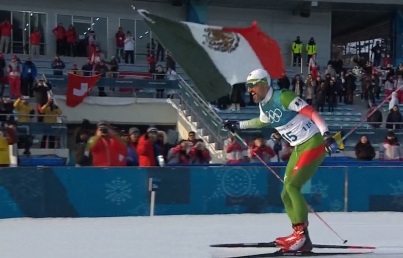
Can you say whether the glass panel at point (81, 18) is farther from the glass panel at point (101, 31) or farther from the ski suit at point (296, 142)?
the ski suit at point (296, 142)

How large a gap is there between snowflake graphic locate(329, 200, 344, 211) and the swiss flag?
9528 millimetres

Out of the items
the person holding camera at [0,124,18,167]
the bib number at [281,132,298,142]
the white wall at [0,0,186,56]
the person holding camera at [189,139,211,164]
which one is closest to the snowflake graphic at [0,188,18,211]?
the person holding camera at [0,124,18,167]

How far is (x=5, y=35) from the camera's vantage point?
22.6 meters

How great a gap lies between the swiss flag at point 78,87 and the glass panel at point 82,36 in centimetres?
456

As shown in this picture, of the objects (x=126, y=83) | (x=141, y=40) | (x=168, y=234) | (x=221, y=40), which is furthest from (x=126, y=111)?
(x=168, y=234)

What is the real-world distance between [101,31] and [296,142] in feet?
65.7

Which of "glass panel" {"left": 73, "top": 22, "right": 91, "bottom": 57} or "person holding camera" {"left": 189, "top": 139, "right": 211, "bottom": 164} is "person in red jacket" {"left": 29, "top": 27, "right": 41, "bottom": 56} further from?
"person holding camera" {"left": 189, "top": 139, "right": 211, "bottom": 164}

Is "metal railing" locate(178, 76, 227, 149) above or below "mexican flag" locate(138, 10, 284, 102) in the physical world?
below

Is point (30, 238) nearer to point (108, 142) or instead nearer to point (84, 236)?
point (84, 236)

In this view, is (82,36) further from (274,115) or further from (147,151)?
(274,115)

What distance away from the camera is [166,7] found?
26594 mm

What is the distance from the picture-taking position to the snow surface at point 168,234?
22.6 ft

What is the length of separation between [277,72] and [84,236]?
11.0 metres

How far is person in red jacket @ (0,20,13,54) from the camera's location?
22.5m
